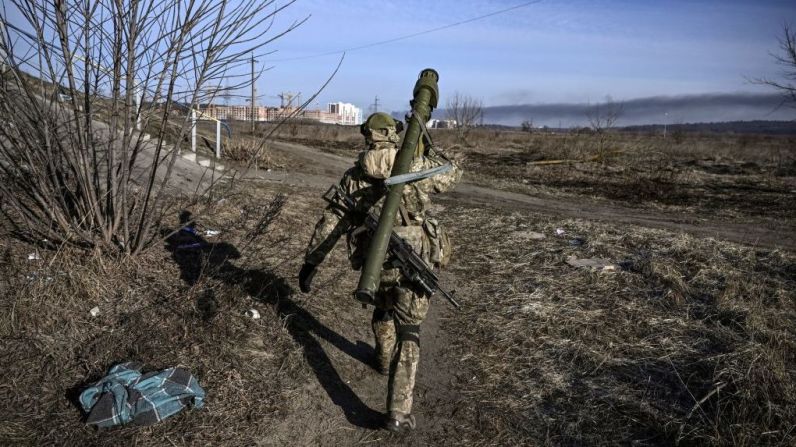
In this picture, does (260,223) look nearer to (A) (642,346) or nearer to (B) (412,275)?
(B) (412,275)

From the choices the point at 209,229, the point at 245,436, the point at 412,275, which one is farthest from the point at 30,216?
the point at 412,275

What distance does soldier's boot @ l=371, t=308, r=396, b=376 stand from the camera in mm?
3658

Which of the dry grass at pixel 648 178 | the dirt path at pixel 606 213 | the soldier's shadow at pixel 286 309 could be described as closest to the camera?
the soldier's shadow at pixel 286 309

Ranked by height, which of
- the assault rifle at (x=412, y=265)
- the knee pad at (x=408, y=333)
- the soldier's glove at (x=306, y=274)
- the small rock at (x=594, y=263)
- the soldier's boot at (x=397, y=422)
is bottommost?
the soldier's boot at (x=397, y=422)

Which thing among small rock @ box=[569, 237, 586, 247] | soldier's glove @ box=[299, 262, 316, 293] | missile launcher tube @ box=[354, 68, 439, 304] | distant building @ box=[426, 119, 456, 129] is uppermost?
distant building @ box=[426, 119, 456, 129]

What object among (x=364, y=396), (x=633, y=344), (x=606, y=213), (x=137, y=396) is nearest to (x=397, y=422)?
(x=364, y=396)

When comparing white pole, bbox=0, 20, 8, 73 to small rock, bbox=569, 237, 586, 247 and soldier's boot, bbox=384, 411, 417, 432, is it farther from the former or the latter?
small rock, bbox=569, 237, 586, 247

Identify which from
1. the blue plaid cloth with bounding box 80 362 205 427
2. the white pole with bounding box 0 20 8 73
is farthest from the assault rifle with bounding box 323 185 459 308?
the white pole with bounding box 0 20 8 73

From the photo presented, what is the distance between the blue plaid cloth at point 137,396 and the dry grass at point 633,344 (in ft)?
5.89

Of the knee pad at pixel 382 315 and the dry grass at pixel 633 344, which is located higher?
the knee pad at pixel 382 315

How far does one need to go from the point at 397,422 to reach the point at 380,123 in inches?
70.8

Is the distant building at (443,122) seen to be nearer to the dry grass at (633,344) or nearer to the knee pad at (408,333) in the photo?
the dry grass at (633,344)

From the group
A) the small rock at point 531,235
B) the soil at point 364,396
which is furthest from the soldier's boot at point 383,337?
the small rock at point 531,235

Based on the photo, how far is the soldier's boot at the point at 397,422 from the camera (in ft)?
9.76
